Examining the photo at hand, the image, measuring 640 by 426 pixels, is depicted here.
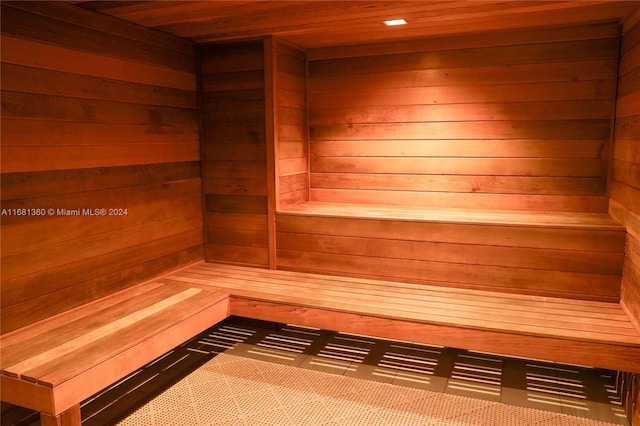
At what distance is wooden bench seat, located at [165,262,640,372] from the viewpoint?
8.09ft

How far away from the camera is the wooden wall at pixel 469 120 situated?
10.9 feet

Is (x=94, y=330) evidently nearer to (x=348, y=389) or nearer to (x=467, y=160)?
(x=348, y=389)

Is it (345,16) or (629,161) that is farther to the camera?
(345,16)

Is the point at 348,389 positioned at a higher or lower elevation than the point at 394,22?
lower

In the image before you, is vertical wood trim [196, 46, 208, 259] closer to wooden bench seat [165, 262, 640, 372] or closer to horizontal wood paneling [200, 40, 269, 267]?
horizontal wood paneling [200, 40, 269, 267]

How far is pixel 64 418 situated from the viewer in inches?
82.3

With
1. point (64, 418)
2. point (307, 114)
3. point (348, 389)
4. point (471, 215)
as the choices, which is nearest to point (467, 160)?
point (471, 215)

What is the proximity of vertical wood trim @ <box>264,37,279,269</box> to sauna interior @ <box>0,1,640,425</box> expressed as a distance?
1 cm

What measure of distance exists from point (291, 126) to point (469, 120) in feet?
4.31

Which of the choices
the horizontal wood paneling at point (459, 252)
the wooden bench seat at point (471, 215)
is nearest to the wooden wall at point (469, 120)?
the wooden bench seat at point (471, 215)

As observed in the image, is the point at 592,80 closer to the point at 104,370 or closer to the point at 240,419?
the point at 240,419

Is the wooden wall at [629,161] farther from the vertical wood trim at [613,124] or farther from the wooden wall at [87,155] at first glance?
the wooden wall at [87,155]

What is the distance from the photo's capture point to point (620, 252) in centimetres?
282

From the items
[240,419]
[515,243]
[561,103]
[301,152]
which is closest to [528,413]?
[515,243]
